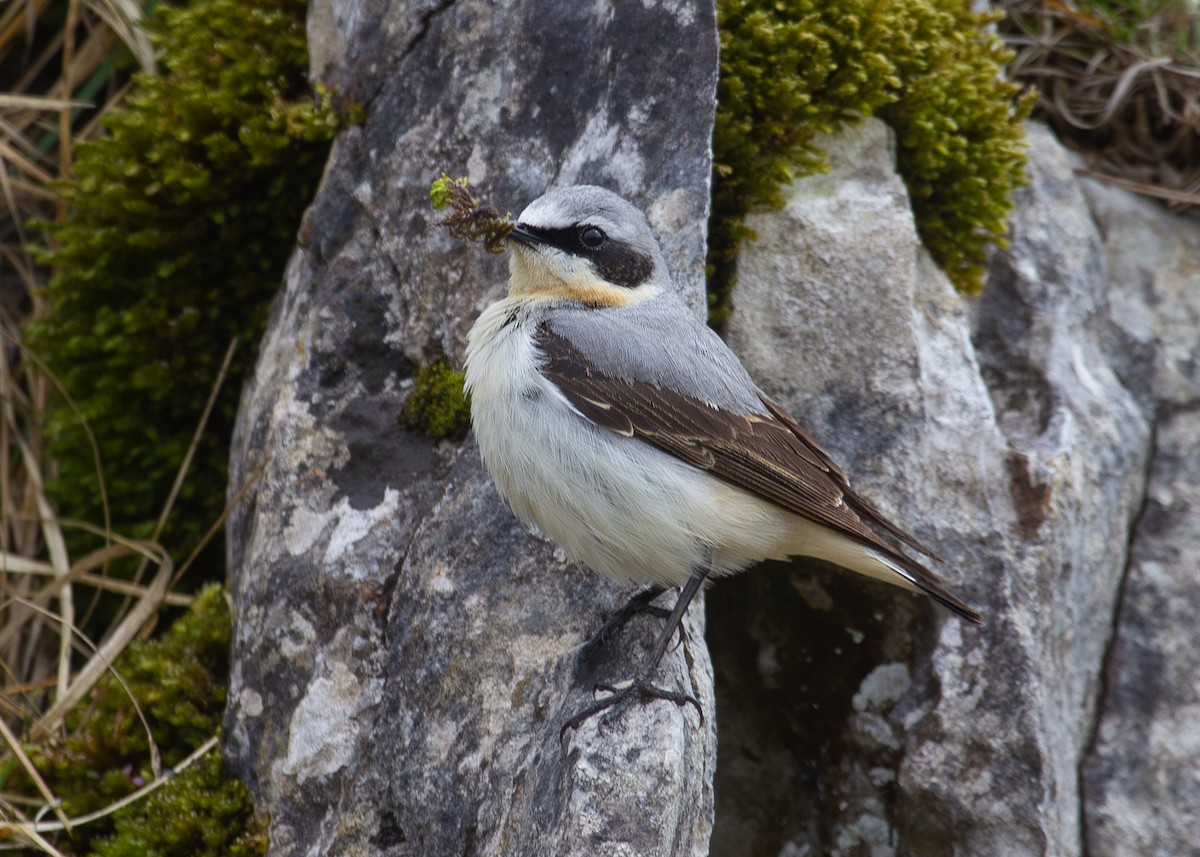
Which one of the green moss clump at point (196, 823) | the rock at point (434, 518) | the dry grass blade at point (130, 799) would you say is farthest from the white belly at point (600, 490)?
the dry grass blade at point (130, 799)

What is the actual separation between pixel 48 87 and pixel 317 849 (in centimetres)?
569

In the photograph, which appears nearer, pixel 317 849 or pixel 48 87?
pixel 317 849

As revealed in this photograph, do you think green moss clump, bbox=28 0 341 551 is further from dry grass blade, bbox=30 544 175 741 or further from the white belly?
the white belly

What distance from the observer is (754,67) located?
5.59 metres

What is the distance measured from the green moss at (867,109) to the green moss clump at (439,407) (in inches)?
53.2

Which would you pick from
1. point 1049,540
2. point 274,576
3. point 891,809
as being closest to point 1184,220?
point 1049,540

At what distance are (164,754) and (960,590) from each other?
3801mm

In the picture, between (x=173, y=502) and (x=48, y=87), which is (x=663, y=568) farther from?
(x=48, y=87)

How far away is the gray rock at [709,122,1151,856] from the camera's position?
16.6ft

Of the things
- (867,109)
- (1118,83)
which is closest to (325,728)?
(867,109)

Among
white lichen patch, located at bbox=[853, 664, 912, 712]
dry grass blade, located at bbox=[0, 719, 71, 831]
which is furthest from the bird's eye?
dry grass blade, located at bbox=[0, 719, 71, 831]

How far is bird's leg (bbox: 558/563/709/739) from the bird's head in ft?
4.27

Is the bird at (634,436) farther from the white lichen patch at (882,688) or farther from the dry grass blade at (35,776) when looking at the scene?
the dry grass blade at (35,776)

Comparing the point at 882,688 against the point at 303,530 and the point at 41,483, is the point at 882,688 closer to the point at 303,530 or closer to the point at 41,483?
the point at 303,530
